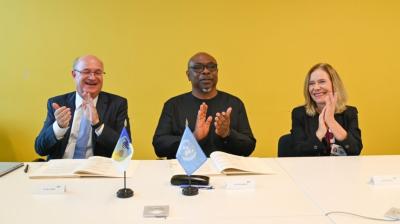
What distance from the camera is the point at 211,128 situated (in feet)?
8.91

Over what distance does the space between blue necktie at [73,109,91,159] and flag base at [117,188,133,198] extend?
3.52ft

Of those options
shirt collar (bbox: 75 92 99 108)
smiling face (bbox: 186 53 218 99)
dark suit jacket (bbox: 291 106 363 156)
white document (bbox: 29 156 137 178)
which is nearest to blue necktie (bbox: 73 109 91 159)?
shirt collar (bbox: 75 92 99 108)

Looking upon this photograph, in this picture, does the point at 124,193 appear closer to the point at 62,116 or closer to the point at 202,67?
the point at 62,116

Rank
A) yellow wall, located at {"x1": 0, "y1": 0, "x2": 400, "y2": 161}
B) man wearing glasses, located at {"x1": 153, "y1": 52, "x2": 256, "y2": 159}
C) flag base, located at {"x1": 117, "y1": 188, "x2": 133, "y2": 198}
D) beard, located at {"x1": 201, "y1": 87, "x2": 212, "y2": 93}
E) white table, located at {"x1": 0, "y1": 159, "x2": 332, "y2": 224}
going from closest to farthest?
white table, located at {"x1": 0, "y1": 159, "x2": 332, "y2": 224} < flag base, located at {"x1": 117, "y1": 188, "x2": 133, "y2": 198} < man wearing glasses, located at {"x1": 153, "y1": 52, "x2": 256, "y2": 159} < beard, located at {"x1": 201, "y1": 87, "x2": 212, "y2": 93} < yellow wall, located at {"x1": 0, "y1": 0, "x2": 400, "y2": 161}

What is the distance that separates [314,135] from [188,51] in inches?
59.1

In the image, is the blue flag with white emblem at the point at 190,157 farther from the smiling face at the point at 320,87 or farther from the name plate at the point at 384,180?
the smiling face at the point at 320,87

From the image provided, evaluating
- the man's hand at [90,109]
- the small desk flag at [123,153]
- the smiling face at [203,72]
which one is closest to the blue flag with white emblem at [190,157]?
the small desk flag at [123,153]

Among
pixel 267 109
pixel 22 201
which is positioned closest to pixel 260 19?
pixel 267 109

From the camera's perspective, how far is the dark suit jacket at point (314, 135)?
235 centimetres

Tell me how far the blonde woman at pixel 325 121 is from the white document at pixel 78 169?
1235 millimetres

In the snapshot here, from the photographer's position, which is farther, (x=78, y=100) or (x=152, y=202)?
(x=78, y=100)

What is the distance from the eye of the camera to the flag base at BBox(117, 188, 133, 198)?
5.12 feet

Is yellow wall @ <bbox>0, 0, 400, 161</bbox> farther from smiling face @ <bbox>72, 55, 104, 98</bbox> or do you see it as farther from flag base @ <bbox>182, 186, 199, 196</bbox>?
flag base @ <bbox>182, 186, 199, 196</bbox>

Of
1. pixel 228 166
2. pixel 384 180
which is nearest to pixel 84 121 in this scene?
pixel 228 166
